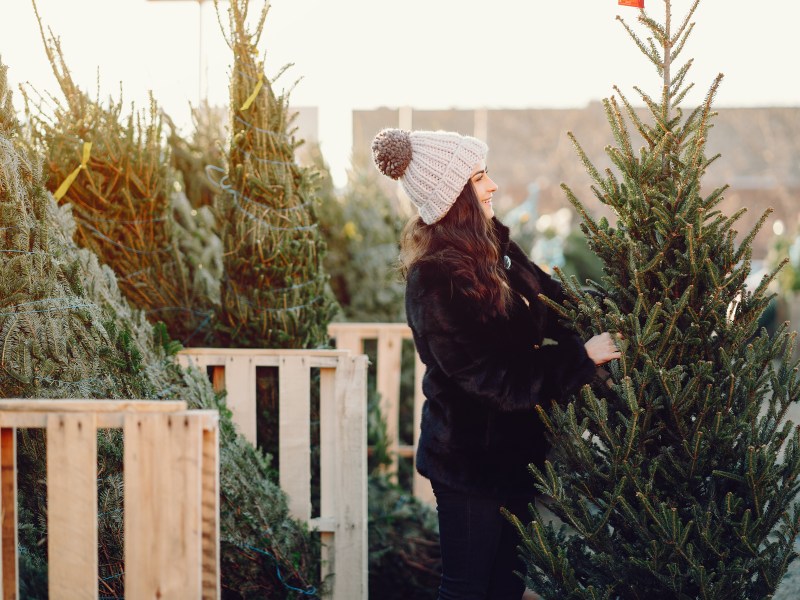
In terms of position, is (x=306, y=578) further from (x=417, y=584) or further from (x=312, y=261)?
(x=312, y=261)

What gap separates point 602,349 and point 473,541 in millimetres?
754

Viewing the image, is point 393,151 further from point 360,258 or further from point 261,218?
point 360,258

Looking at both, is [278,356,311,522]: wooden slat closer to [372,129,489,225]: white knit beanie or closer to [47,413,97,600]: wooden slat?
[372,129,489,225]: white knit beanie

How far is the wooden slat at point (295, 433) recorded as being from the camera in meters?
3.72

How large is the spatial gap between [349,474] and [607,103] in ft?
6.07

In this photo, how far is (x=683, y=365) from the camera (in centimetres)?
261

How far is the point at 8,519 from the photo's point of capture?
→ 216 cm

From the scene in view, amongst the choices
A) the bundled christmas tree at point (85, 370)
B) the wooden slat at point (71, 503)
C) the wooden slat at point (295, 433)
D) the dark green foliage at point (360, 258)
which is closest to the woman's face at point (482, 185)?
the wooden slat at point (295, 433)

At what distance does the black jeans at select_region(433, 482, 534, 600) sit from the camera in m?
2.84

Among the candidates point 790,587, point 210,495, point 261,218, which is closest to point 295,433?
point 261,218

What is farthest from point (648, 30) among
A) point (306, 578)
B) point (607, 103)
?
point (306, 578)

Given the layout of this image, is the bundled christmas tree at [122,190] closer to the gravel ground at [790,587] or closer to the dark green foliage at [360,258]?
the dark green foliage at [360,258]

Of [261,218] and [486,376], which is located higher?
[261,218]

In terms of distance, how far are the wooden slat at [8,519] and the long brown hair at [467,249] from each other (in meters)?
1.30
